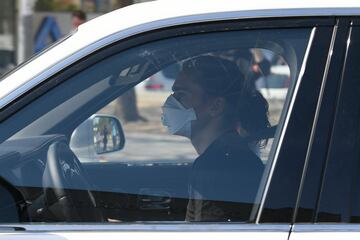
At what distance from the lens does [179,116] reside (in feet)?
7.52

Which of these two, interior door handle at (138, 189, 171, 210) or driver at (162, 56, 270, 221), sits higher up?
driver at (162, 56, 270, 221)

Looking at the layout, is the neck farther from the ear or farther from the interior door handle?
the interior door handle

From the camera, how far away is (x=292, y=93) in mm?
1939

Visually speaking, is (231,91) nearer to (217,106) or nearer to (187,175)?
(217,106)

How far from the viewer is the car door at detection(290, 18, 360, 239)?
184 cm

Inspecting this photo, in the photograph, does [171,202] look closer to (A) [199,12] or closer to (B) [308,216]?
(B) [308,216]

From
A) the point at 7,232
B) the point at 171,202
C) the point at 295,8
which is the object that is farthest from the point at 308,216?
the point at 7,232

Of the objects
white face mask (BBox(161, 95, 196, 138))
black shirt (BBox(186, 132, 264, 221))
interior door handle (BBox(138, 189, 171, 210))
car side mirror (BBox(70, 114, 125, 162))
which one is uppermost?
white face mask (BBox(161, 95, 196, 138))

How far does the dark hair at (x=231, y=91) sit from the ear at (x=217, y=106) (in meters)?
0.01

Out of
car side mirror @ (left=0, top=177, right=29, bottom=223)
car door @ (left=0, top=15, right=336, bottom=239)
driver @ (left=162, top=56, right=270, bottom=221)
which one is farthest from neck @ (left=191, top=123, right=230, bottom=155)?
car side mirror @ (left=0, top=177, right=29, bottom=223)

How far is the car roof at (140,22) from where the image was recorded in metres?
1.89

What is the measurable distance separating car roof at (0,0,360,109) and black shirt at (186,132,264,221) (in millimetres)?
398

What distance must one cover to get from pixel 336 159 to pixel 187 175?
0.48m

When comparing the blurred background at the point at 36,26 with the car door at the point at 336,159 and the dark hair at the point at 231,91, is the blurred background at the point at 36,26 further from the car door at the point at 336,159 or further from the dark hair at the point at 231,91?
the car door at the point at 336,159
